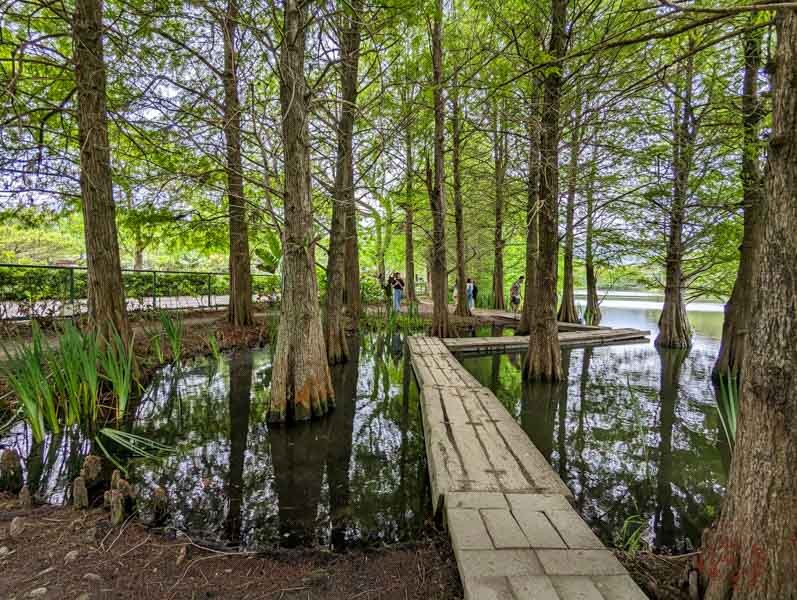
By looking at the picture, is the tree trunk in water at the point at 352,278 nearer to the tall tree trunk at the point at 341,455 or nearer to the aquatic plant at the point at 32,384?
the tall tree trunk at the point at 341,455

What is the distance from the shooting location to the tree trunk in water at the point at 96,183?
4750 mm

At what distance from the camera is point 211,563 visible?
2.12 metres

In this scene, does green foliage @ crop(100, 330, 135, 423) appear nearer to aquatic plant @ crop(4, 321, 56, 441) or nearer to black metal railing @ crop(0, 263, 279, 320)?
aquatic plant @ crop(4, 321, 56, 441)

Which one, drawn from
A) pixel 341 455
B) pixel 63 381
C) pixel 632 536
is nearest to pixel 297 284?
pixel 341 455

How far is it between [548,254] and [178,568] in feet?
19.6

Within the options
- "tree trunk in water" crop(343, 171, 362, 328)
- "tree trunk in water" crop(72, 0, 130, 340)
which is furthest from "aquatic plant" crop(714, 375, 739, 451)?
"tree trunk in water" crop(343, 171, 362, 328)

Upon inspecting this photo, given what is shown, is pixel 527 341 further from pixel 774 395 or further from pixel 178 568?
pixel 178 568

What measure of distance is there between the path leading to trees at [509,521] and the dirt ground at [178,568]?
0.82 ft

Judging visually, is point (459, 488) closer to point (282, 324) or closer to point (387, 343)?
point (282, 324)

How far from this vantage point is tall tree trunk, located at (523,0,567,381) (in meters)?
5.58

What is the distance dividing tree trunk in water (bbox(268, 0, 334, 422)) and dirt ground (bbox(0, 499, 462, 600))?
91.5 inches

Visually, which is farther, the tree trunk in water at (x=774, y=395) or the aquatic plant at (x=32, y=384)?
the aquatic plant at (x=32, y=384)

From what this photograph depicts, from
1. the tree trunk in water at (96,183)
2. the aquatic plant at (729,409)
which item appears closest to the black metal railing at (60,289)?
the tree trunk in water at (96,183)

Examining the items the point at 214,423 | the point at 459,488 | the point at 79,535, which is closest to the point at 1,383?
the point at 214,423
